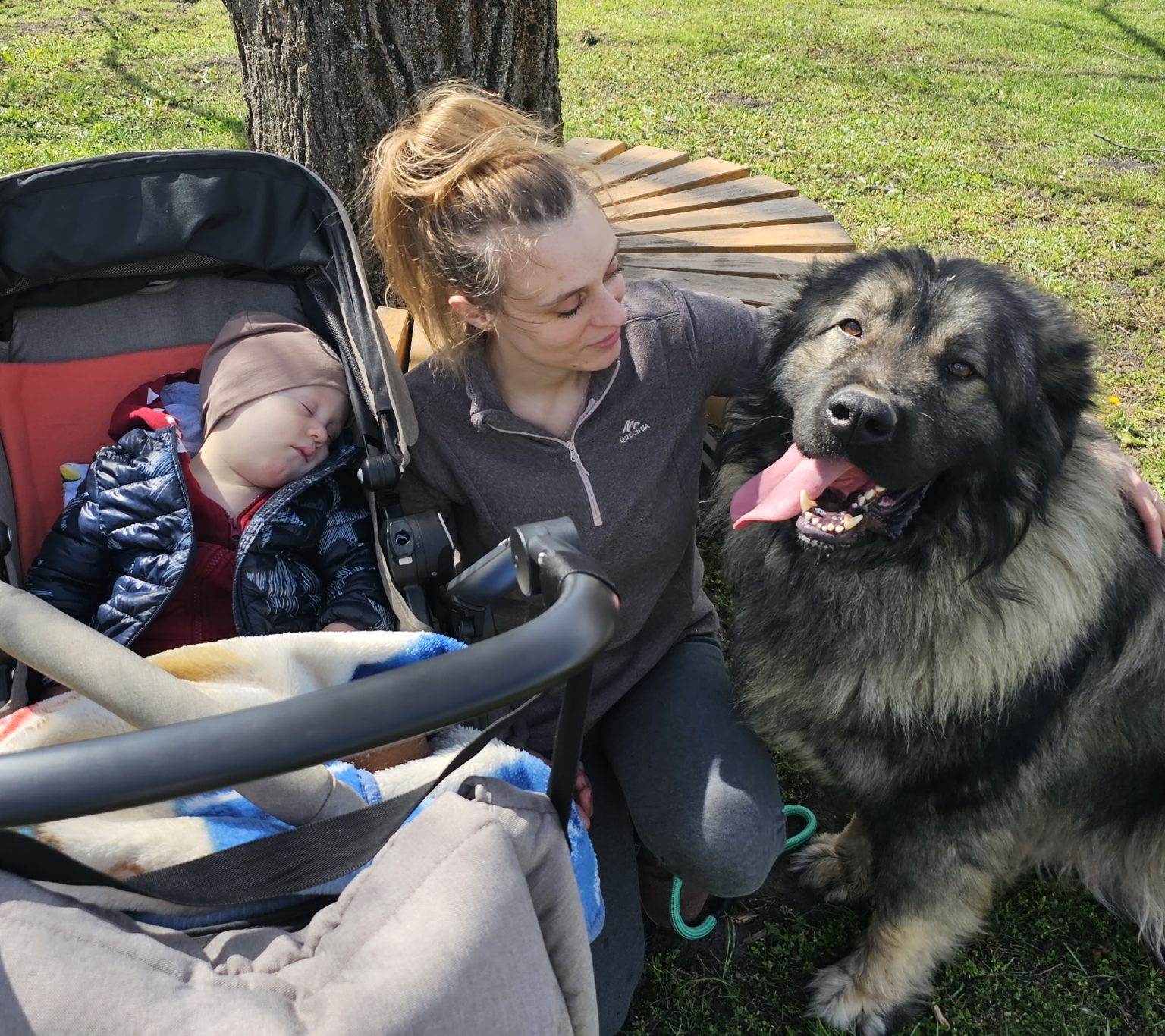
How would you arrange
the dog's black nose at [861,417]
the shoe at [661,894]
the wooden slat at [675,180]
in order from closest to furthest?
the dog's black nose at [861,417] → the shoe at [661,894] → the wooden slat at [675,180]

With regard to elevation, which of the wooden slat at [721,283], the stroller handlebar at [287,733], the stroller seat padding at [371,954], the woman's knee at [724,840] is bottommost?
the woman's knee at [724,840]

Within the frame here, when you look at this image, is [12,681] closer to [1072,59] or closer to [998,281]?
[998,281]

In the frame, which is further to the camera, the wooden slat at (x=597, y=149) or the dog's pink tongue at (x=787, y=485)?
the wooden slat at (x=597, y=149)

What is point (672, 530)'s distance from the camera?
2.12 m

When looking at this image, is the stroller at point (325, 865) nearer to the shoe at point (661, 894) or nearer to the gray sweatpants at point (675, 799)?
the gray sweatpants at point (675, 799)

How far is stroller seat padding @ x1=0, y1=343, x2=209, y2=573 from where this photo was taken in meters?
2.02

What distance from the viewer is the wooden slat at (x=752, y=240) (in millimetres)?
3176

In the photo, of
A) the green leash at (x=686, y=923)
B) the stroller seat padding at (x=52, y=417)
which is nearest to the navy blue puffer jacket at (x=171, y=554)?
the stroller seat padding at (x=52, y=417)

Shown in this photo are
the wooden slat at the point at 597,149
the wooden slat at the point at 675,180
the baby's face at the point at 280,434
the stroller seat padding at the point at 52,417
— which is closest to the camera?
the baby's face at the point at 280,434

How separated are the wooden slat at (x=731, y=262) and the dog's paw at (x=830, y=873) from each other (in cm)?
177

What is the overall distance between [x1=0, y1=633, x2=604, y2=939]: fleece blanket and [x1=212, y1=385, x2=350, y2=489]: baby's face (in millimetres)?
665

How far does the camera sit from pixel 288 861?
110 cm

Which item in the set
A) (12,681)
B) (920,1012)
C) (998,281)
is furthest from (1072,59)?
(12,681)

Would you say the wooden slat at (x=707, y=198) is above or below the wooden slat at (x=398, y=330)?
above
